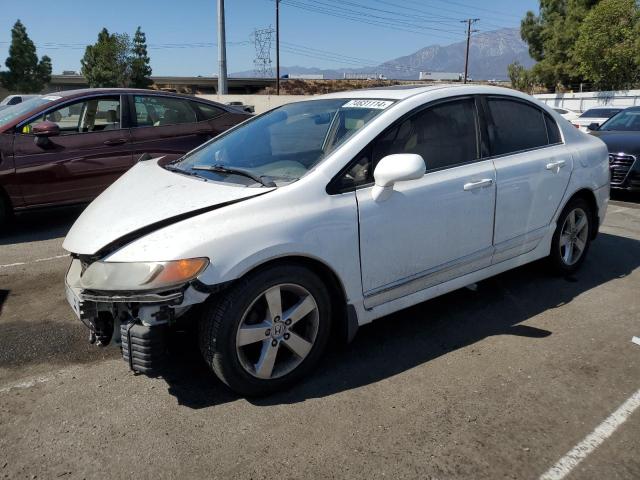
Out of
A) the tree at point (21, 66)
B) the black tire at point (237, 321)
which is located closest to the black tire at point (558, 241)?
the black tire at point (237, 321)

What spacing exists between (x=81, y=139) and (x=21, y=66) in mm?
63292

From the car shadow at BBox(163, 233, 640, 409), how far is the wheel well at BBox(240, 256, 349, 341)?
254mm

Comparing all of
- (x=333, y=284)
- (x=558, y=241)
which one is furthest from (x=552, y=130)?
(x=333, y=284)

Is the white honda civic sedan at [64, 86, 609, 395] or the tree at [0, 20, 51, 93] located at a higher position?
the tree at [0, 20, 51, 93]

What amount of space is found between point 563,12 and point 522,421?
55.0m

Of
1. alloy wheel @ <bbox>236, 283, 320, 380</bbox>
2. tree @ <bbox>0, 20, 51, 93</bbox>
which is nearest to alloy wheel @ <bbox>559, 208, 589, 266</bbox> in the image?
alloy wheel @ <bbox>236, 283, 320, 380</bbox>

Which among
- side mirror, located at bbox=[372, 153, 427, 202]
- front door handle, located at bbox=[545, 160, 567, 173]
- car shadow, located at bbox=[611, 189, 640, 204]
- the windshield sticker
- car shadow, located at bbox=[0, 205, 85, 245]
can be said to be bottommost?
car shadow, located at bbox=[0, 205, 85, 245]

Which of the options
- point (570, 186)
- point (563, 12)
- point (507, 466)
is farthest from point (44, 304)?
point (563, 12)

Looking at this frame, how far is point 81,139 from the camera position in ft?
20.0

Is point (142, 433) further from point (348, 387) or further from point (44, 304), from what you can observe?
point (44, 304)

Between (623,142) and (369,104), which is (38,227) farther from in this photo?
(623,142)

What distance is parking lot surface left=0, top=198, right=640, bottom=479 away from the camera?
2289 millimetres

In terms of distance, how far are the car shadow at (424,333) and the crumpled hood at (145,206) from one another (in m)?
0.63

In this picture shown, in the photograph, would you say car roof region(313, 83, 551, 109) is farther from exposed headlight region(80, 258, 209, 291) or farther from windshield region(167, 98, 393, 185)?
exposed headlight region(80, 258, 209, 291)
